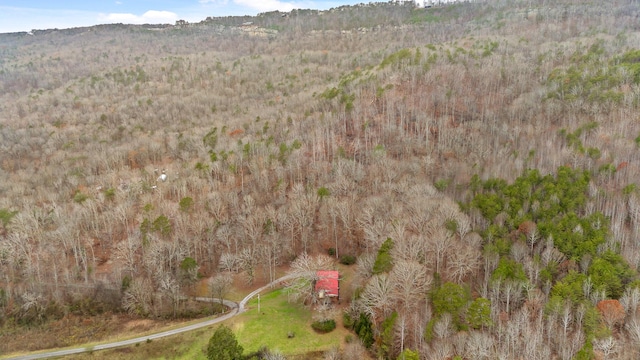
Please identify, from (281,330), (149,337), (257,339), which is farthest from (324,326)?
(149,337)

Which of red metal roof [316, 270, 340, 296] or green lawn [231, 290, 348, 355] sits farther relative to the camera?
red metal roof [316, 270, 340, 296]

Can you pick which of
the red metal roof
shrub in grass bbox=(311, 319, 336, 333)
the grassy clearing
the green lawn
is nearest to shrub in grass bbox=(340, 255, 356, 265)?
the red metal roof

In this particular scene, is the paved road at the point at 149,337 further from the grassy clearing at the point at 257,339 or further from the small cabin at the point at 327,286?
the small cabin at the point at 327,286

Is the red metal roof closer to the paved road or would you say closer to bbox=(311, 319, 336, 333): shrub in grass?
bbox=(311, 319, 336, 333): shrub in grass

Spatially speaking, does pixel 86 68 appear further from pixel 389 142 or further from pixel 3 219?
pixel 389 142

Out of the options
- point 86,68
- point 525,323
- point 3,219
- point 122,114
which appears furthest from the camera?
point 86,68

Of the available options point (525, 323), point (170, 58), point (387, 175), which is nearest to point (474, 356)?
point (525, 323)

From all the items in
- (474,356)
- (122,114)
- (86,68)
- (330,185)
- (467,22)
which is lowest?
(474,356)

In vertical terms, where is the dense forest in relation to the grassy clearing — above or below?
above
